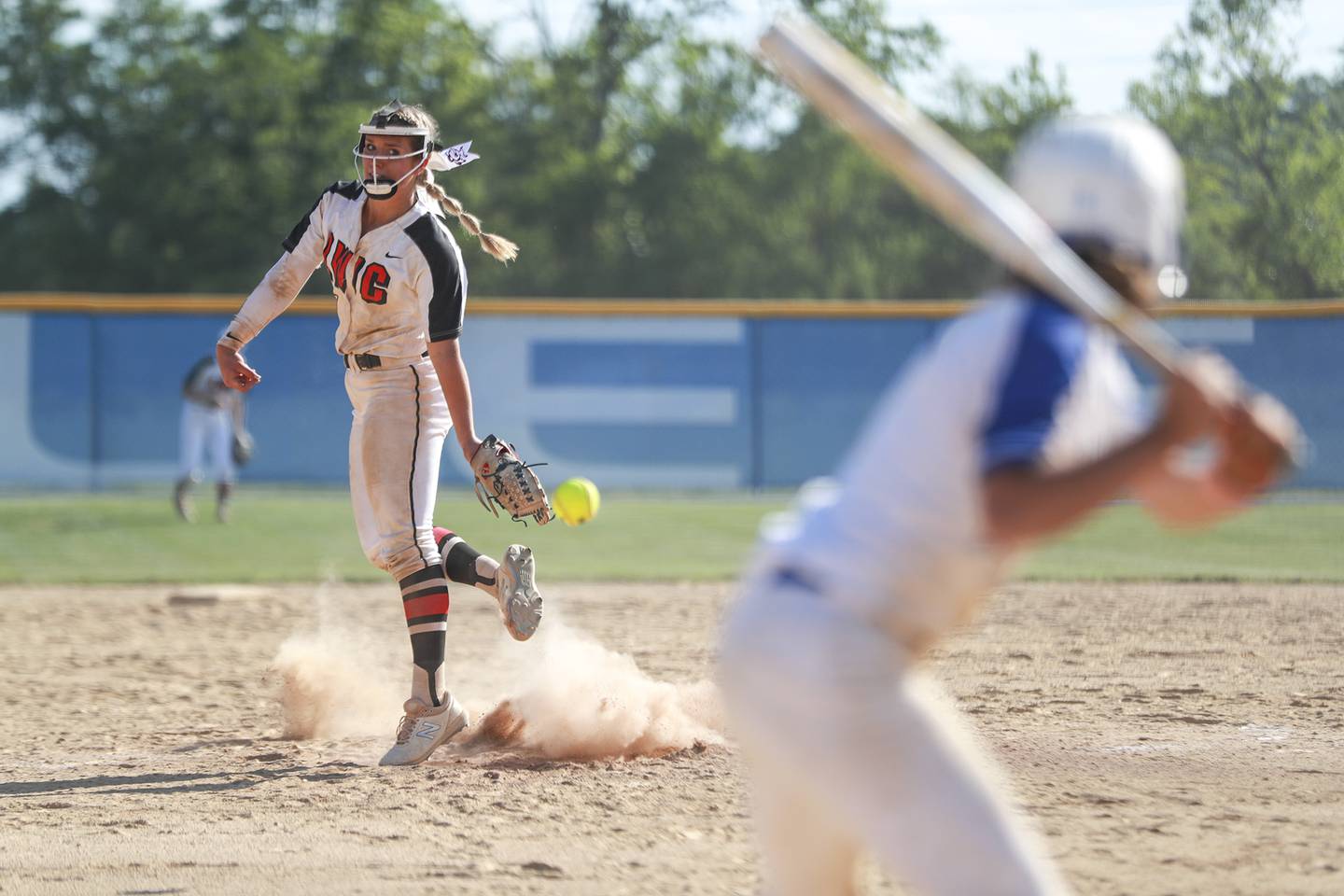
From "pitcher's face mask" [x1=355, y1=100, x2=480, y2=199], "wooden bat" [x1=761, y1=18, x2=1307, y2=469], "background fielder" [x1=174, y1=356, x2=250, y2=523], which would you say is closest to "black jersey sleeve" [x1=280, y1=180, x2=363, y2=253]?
"pitcher's face mask" [x1=355, y1=100, x2=480, y2=199]

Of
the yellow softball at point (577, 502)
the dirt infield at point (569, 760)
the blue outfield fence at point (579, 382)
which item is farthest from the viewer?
the blue outfield fence at point (579, 382)

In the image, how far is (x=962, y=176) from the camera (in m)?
2.60

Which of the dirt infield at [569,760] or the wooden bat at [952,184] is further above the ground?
the wooden bat at [952,184]

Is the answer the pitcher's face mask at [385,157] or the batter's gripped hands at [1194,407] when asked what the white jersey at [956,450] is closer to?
the batter's gripped hands at [1194,407]

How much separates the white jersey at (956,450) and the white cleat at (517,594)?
3.14m

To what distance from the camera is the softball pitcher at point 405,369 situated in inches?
212

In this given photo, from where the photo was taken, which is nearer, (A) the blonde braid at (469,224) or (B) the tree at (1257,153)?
(A) the blonde braid at (469,224)

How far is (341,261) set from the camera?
5477 mm

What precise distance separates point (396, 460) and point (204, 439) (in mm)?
11377

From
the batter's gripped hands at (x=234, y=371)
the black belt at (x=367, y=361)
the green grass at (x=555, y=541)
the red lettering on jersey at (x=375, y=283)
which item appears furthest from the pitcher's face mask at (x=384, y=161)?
the green grass at (x=555, y=541)

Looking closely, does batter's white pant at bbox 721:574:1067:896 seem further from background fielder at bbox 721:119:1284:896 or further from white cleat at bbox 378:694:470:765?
white cleat at bbox 378:694:470:765

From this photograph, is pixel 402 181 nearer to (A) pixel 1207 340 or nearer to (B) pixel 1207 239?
(A) pixel 1207 340

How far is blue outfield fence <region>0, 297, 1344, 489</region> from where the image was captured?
A: 59.3ft

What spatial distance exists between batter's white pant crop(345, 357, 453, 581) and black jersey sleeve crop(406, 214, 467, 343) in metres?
0.27
